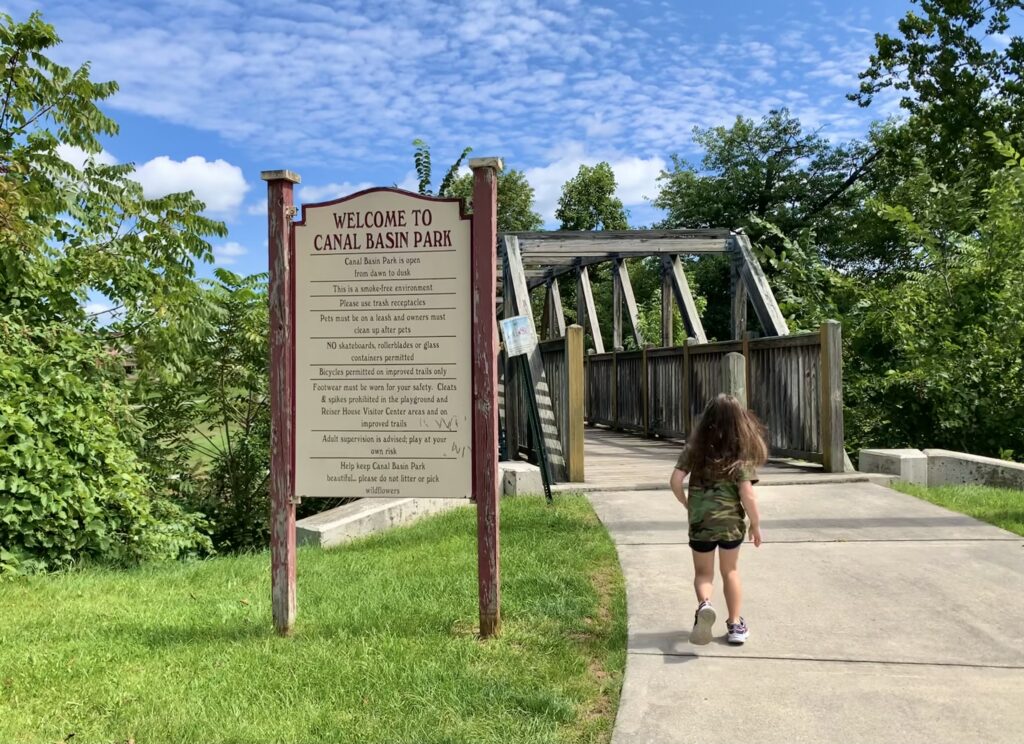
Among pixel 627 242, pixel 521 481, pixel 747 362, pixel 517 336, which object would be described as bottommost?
pixel 521 481

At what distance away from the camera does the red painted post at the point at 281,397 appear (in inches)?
169

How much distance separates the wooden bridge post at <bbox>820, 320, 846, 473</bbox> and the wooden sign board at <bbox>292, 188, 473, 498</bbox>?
596cm

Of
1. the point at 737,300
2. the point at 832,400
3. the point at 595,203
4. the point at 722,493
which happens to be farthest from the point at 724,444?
the point at 595,203

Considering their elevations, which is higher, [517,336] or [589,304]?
[589,304]

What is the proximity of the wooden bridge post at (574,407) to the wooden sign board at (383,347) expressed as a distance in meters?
4.52

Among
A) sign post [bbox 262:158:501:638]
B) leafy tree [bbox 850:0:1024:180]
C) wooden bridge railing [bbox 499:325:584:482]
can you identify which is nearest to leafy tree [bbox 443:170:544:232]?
leafy tree [bbox 850:0:1024:180]

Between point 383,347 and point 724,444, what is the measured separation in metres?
1.73

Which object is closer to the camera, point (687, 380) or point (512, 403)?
point (512, 403)

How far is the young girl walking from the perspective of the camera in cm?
402

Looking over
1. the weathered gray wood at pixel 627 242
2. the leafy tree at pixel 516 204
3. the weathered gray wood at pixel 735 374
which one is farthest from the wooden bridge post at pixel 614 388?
the leafy tree at pixel 516 204

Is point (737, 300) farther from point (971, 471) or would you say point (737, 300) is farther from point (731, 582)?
point (731, 582)

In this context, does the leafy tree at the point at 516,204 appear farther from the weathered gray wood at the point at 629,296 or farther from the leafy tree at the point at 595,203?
the weathered gray wood at the point at 629,296

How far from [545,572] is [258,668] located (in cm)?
191

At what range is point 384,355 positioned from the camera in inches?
167
